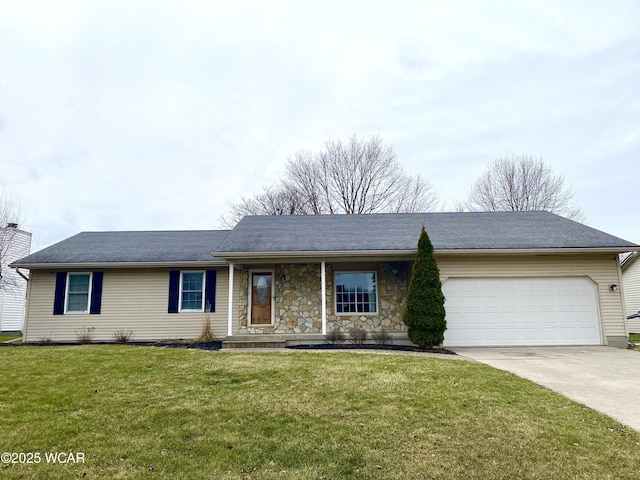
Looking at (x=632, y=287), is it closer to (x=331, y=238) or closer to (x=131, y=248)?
(x=331, y=238)

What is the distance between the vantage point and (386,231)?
483 inches

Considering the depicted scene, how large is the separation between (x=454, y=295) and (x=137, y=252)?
32.5 feet

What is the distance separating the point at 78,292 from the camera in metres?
12.1

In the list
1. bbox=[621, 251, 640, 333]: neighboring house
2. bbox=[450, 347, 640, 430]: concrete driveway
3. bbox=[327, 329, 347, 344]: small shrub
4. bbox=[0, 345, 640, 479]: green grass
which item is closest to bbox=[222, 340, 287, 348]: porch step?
bbox=[327, 329, 347, 344]: small shrub

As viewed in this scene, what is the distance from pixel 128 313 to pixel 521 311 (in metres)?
11.7

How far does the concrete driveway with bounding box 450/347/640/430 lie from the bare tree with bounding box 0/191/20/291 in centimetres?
2026

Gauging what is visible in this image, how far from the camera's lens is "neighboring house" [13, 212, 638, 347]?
10516mm

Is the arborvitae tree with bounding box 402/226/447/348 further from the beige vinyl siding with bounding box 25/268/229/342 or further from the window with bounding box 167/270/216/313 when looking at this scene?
the window with bounding box 167/270/216/313

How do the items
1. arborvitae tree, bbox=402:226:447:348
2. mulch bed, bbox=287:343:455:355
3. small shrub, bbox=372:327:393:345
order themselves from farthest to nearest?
small shrub, bbox=372:327:393:345, arborvitae tree, bbox=402:226:447:348, mulch bed, bbox=287:343:455:355

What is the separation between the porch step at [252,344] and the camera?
9.57m

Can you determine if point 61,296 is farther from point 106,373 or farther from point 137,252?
point 106,373

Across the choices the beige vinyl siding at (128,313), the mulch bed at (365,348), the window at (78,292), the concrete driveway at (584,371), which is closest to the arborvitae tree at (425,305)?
the mulch bed at (365,348)

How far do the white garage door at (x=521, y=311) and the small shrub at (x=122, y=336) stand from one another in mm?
9411

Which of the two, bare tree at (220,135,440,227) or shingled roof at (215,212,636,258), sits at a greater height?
bare tree at (220,135,440,227)
